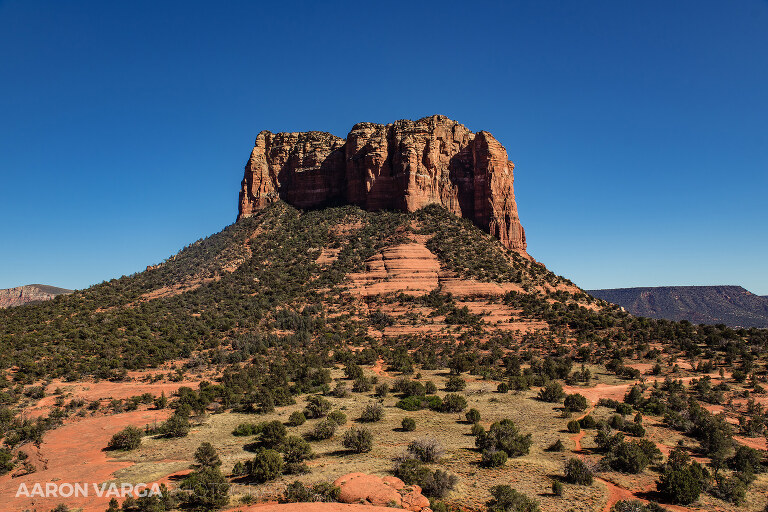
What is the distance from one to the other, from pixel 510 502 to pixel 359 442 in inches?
285

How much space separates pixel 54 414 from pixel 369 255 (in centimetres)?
4050

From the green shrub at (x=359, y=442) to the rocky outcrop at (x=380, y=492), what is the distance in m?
3.43

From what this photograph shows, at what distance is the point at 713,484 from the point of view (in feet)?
49.6

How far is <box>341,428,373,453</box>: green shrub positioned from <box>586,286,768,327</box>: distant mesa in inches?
5124

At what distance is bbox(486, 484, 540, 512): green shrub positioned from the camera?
12.6 metres

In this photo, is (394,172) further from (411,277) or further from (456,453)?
(456,453)

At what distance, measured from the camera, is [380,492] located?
13289 mm

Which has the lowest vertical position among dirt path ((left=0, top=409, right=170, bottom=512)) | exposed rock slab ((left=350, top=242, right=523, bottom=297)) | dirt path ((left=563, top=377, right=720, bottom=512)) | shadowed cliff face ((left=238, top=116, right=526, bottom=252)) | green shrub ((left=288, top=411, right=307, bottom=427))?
dirt path ((left=563, top=377, right=720, bottom=512))

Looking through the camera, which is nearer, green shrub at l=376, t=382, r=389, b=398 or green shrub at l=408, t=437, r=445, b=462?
green shrub at l=408, t=437, r=445, b=462

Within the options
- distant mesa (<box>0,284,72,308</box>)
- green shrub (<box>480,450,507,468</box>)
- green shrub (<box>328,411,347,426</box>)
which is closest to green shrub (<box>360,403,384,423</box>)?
green shrub (<box>328,411,347,426</box>)

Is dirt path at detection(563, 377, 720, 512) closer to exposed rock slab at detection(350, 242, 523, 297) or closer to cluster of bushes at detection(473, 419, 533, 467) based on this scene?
cluster of bushes at detection(473, 419, 533, 467)

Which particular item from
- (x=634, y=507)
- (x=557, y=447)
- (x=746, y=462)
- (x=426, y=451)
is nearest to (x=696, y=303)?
(x=746, y=462)

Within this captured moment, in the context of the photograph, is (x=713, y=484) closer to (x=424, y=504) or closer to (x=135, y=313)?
(x=424, y=504)

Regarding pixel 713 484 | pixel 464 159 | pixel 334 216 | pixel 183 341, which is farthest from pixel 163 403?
pixel 464 159
